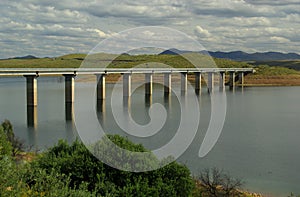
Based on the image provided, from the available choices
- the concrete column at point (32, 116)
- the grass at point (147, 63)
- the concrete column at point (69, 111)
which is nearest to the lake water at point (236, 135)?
the concrete column at point (32, 116)

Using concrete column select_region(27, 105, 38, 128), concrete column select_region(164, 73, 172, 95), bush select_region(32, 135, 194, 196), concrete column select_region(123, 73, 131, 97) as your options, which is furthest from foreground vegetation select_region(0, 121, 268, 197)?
concrete column select_region(164, 73, 172, 95)

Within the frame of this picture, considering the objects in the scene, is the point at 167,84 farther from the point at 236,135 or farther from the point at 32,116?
the point at 236,135

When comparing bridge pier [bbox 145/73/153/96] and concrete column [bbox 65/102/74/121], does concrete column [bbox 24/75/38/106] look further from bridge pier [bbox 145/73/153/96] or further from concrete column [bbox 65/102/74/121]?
bridge pier [bbox 145/73/153/96]

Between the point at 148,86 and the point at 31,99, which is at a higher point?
the point at 148,86

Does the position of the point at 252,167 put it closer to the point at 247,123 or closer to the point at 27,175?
the point at 27,175

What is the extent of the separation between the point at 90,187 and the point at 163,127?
23117 mm

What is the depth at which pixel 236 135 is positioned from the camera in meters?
35.5

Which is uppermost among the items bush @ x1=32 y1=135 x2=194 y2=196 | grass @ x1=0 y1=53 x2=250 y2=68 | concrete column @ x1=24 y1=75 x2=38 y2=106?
grass @ x1=0 y1=53 x2=250 y2=68

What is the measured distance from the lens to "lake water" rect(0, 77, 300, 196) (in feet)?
78.5

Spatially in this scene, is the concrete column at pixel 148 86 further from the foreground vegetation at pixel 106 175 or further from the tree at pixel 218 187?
the foreground vegetation at pixel 106 175

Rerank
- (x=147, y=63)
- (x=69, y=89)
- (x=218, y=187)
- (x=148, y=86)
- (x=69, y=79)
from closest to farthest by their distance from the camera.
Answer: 1. (x=218, y=187)
2. (x=69, y=89)
3. (x=69, y=79)
4. (x=148, y=86)
5. (x=147, y=63)

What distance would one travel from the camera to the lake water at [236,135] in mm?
23938

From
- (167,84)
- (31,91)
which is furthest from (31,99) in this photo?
(167,84)

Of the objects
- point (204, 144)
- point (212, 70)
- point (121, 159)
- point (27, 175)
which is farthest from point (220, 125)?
point (212, 70)
